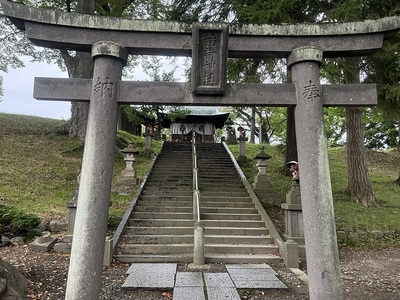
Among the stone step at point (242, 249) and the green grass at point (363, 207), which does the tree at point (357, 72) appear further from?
the stone step at point (242, 249)

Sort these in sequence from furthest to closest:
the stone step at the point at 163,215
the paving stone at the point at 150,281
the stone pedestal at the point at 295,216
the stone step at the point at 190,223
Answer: the stone step at the point at 163,215
the stone step at the point at 190,223
the stone pedestal at the point at 295,216
the paving stone at the point at 150,281

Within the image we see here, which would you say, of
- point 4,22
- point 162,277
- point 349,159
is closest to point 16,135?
point 4,22

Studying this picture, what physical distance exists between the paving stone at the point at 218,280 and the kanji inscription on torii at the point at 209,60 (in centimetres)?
327

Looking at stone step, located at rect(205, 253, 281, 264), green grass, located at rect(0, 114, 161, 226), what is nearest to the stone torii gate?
stone step, located at rect(205, 253, 281, 264)

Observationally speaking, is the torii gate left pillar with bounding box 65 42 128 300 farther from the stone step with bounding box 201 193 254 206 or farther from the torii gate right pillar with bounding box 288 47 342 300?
the stone step with bounding box 201 193 254 206

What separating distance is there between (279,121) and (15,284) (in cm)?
2981

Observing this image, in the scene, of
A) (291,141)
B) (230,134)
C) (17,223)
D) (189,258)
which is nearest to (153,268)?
(189,258)

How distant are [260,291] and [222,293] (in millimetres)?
660

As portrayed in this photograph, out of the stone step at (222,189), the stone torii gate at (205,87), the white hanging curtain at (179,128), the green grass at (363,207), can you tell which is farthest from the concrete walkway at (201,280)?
the white hanging curtain at (179,128)

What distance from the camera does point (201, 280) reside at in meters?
5.77

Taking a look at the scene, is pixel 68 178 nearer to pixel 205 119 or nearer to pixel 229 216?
pixel 229 216

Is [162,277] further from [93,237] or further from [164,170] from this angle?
[164,170]

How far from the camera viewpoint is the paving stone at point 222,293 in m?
4.83

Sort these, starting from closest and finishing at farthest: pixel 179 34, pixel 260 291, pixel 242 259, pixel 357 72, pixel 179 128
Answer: pixel 179 34, pixel 260 291, pixel 242 259, pixel 357 72, pixel 179 128
